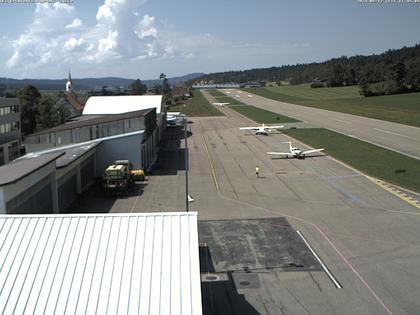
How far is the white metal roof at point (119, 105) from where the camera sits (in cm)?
9250

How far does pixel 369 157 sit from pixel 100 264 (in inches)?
2149

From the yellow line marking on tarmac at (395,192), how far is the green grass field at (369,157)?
106 cm

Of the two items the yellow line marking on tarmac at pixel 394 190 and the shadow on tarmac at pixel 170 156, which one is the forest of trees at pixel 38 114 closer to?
the shadow on tarmac at pixel 170 156

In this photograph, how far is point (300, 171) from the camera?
2240 inches

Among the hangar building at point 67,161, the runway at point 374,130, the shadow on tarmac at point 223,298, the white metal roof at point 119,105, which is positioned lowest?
the shadow on tarmac at point 223,298

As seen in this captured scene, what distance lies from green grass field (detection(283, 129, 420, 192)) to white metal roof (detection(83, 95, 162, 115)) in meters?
28.2

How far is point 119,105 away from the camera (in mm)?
94000

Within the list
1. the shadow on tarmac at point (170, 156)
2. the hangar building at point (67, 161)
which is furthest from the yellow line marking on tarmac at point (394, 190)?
the hangar building at point (67, 161)

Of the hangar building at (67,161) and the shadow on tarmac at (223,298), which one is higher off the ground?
the hangar building at (67,161)

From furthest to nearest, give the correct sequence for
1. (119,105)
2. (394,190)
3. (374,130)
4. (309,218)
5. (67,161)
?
1. (119,105)
2. (374,130)
3. (394,190)
4. (67,161)
5. (309,218)

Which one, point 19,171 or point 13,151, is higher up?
point 19,171

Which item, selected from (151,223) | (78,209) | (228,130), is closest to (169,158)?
(78,209)

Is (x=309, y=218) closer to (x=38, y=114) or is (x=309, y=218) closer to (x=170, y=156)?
(x=170, y=156)

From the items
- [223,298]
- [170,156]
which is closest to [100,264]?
[223,298]
